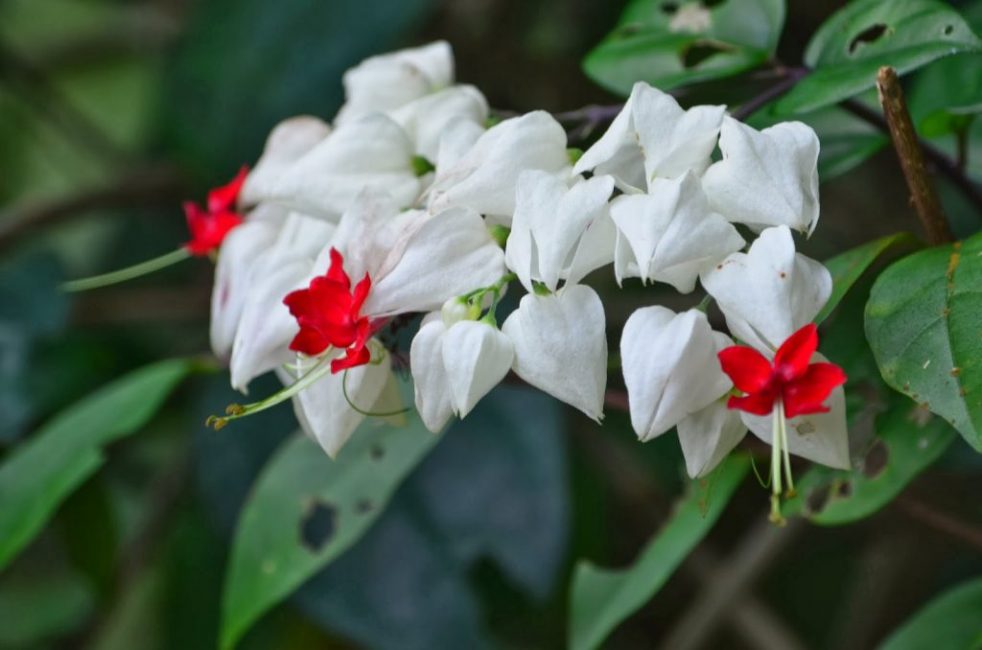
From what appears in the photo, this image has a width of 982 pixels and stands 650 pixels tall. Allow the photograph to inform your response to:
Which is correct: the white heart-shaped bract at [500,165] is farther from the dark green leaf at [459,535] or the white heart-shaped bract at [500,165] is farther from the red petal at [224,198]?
the dark green leaf at [459,535]

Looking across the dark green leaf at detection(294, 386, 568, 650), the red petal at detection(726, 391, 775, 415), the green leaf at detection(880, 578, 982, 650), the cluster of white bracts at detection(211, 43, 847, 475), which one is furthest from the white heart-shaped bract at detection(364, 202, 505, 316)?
the dark green leaf at detection(294, 386, 568, 650)

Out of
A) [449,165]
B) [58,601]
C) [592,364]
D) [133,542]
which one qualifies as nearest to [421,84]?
[449,165]

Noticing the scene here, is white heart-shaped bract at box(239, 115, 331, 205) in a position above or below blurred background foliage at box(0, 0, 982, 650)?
above

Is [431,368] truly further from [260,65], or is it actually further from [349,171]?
[260,65]

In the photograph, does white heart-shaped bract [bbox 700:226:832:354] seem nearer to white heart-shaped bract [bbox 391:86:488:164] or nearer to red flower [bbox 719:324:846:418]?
red flower [bbox 719:324:846:418]

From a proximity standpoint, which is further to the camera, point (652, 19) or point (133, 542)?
point (133, 542)

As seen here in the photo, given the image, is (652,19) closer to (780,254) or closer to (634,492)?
(780,254)

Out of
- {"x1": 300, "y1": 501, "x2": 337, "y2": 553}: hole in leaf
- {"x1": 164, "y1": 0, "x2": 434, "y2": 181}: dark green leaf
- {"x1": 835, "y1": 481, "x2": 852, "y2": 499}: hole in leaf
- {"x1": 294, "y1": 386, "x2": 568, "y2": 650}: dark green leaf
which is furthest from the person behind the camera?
{"x1": 164, "y1": 0, "x2": 434, "y2": 181}: dark green leaf
